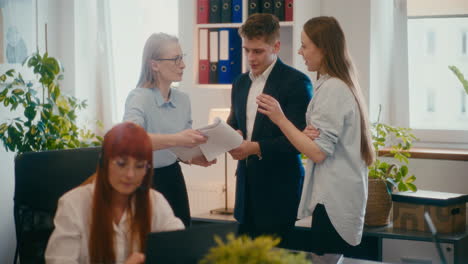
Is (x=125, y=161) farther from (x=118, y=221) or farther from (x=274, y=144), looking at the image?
(x=274, y=144)

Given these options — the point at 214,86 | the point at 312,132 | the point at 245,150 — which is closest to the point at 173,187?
the point at 245,150

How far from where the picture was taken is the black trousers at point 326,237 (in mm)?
2282

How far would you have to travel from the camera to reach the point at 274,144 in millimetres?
2580

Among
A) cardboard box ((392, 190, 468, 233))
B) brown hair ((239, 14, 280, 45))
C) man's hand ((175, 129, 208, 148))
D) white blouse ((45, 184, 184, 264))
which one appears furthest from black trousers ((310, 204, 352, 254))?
cardboard box ((392, 190, 468, 233))

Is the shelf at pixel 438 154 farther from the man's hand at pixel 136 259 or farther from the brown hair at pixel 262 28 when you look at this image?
the man's hand at pixel 136 259

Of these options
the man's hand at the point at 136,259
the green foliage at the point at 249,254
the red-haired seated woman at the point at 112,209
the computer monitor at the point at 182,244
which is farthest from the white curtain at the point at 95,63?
the green foliage at the point at 249,254

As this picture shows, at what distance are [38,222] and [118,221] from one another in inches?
18.1

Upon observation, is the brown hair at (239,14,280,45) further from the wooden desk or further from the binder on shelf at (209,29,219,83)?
the binder on shelf at (209,29,219,83)

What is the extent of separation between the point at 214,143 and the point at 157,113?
0.28 metres

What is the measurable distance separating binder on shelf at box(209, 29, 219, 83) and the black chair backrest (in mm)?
2232

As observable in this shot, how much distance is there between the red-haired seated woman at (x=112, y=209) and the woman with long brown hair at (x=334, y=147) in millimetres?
900

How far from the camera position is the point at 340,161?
7.54 feet

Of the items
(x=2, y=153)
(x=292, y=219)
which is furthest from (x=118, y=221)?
(x=2, y=153)

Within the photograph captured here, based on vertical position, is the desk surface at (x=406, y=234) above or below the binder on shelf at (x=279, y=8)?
below
